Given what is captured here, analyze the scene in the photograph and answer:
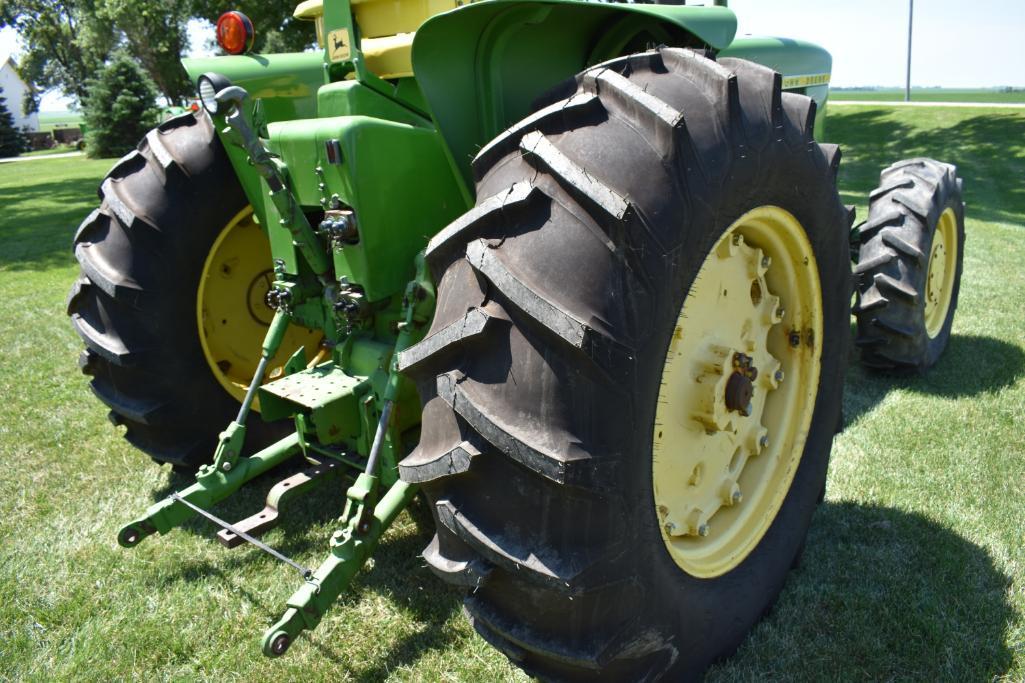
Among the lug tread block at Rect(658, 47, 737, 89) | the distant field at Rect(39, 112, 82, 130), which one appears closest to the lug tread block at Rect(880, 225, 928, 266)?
the lug tread block at Rect(658, 47, 737, 89)

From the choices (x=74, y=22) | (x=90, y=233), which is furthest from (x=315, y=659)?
(x=74, y=22)

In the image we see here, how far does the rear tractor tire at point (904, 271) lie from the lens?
4.09 metres

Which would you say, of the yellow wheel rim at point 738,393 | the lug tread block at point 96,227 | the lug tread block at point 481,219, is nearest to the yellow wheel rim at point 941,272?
the yellow wheel rim at point 738,393

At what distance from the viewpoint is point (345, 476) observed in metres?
3.29

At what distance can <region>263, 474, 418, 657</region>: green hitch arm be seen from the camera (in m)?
2.03

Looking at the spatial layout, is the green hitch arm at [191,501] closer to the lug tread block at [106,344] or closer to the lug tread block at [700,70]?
the lug tread block at [106,344]

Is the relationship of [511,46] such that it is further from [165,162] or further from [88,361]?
[88,361]

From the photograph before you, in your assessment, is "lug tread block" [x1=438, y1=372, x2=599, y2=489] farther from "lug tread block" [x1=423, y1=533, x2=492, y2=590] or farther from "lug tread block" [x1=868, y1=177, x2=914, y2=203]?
"lug tread block" [x1=868, y1=177, x2=914, y2=203]

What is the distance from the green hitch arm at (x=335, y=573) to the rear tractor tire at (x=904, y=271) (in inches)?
117

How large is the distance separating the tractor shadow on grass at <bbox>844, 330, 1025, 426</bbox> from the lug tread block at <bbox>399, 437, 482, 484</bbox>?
273cm

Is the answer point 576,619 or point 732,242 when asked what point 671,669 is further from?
point 732,242

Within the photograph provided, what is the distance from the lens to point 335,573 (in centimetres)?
214

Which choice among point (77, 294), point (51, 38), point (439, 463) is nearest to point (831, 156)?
point (439, 463)

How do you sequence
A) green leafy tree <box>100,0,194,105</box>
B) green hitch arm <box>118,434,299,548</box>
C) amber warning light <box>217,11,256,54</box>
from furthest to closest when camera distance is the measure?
green leafy tree <box>100,0,194,105</box>
amber warning light <box>217,11,256,54</box>
green hitch arm <box>118,434,299,548</box>
